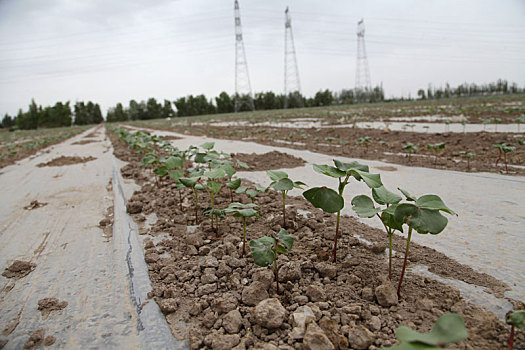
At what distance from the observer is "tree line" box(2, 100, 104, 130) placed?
45.1m

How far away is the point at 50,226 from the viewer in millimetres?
2123

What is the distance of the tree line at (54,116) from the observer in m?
45.1

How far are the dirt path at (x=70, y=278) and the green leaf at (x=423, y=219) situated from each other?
1043 mm

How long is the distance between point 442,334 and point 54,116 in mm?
58605

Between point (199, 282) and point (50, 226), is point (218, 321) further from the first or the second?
point (50, 226)

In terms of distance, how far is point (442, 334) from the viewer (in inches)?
24.4

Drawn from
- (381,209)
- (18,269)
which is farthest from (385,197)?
(18,269)

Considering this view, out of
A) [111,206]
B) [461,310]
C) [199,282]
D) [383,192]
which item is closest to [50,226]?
[111,206]

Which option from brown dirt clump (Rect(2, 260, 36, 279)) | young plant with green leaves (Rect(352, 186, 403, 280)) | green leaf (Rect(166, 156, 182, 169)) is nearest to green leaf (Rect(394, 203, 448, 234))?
young plant with green leaves (Rect(352, 186, 403, 280))

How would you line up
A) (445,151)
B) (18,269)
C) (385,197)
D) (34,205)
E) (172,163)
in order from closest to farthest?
(385,197), (18,269), (172,163), (34,205), (445,151)

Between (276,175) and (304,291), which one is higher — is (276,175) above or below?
above

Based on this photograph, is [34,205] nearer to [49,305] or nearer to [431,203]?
[49,305]

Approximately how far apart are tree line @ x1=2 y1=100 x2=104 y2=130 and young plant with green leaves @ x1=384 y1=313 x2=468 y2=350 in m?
58.1

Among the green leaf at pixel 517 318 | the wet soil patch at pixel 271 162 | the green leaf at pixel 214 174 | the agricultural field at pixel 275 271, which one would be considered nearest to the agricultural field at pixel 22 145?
the wet soil patch at pixel 271 162
